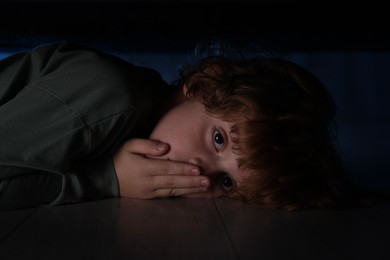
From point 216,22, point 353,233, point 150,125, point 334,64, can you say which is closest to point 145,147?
point 150,125

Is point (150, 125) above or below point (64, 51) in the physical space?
below

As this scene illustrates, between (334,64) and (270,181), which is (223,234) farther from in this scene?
(334,64)

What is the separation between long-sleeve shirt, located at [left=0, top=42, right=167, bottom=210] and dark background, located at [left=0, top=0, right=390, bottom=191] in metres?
0.33

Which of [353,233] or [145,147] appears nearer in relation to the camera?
[353,233]

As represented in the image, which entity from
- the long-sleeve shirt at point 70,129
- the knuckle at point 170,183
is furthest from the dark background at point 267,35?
the knuckle at point 170,183

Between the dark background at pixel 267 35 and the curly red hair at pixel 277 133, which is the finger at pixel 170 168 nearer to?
the curly red hair at pixel 277 133

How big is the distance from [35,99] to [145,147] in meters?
0.19

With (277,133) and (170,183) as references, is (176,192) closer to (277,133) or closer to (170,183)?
(170,183)

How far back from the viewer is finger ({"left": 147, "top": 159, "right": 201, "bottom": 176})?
835mm

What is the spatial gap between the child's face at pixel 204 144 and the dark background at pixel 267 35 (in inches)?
14.0

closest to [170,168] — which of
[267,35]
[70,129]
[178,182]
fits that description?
[178,182]

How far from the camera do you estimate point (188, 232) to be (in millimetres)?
637

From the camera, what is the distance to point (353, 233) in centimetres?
66

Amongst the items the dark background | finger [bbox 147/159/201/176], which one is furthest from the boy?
the dark background
